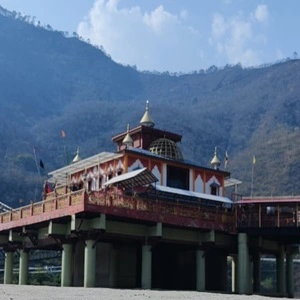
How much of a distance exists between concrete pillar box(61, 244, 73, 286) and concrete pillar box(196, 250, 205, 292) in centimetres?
869

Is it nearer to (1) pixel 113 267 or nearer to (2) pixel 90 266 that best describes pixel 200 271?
(1) pixel 113 267

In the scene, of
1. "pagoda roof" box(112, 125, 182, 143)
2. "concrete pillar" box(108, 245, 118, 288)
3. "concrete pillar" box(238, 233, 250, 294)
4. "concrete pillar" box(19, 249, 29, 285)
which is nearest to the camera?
"concrete pillar" box(108, 245, 118, 288)

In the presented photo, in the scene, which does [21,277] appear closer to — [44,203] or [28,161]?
[44,203]

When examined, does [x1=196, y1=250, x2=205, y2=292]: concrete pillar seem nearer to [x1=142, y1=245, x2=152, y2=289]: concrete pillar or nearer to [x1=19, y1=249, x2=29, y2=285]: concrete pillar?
[x1=142, y1=245, x2=152, y2=289]: concrete pillar

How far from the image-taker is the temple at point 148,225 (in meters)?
42.1

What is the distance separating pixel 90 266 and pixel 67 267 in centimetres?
364

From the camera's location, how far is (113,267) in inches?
1849

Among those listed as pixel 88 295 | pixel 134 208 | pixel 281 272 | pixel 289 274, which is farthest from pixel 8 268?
pixel 88 295

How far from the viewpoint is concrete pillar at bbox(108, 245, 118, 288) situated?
46.4m

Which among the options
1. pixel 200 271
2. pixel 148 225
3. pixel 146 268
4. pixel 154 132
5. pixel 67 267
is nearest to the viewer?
pixel 146 268

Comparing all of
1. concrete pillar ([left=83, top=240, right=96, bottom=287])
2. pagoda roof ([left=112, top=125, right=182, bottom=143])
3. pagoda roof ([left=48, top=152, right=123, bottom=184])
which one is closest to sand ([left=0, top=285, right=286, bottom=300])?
concrete pillar ([left=83, top=240, right=96, bottom=287])

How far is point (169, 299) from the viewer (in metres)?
27.1

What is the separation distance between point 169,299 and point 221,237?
860 inches

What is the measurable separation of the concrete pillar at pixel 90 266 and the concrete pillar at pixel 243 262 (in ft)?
37.4
